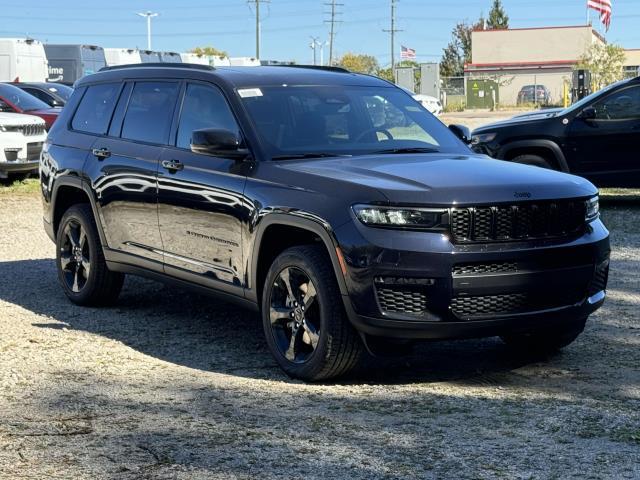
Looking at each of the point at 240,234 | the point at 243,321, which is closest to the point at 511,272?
the point at 240,234

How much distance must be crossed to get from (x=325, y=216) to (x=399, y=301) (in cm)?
59

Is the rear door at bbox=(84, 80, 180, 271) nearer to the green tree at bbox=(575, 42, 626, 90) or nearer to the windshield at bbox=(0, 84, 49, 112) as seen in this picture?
the windshield at bbox=(0, 84, 49, 112)

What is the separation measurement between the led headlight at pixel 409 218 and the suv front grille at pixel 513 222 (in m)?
0.08

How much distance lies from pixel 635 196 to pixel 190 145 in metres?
10.6

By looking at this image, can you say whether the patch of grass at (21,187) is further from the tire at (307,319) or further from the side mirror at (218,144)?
the tire at (307,319)

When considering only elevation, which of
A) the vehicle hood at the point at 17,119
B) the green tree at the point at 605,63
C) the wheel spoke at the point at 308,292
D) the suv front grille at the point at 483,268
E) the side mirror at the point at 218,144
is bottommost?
the wheel spoke at the point at 308,292

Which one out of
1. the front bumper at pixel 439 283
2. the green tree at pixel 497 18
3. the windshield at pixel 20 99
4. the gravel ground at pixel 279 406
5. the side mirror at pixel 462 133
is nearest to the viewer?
the gravel ground at pixel 279 406

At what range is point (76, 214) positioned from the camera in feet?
26.7

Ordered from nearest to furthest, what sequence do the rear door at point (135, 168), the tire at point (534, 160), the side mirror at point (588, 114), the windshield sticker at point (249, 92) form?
the windshield sticker at point (249, 92) → the rear door at point (135, 168) → the side mirror at point (588, 114) → the tire at point (534, 160)

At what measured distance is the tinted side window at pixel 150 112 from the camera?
7250mm

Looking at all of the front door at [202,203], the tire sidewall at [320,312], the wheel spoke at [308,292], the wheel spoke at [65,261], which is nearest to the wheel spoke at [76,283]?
the wheel spoke at [65,261]

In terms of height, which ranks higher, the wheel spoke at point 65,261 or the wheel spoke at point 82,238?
the wheel spoke at point 82,238

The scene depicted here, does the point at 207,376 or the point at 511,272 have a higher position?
the point at 511,272

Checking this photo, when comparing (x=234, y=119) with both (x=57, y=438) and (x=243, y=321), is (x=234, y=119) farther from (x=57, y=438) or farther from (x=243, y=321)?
(x=57, y=438)
